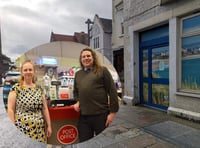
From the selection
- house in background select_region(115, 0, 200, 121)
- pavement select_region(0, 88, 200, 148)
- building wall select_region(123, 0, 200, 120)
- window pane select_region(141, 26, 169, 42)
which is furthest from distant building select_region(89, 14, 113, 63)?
window pane select_region(141, 26, 169, 42)

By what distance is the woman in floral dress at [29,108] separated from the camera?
3.31 ft

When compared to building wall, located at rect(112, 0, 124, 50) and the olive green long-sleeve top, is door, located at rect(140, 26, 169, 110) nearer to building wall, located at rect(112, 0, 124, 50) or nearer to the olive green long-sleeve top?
building wall, located at rect(112, 0, 124, 50)

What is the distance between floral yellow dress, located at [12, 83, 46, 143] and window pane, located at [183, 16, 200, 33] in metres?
4.19

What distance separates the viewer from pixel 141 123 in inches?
159

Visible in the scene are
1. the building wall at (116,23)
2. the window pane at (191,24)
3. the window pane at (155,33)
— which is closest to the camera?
the building wall at (116,23)

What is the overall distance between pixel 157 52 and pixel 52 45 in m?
4.58

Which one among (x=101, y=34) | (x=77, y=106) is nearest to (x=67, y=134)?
(x=77, y=106)

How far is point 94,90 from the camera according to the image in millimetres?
966

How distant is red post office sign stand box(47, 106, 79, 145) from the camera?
997 millimetres

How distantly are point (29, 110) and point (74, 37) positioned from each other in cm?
50

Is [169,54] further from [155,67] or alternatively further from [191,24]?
[191,24]

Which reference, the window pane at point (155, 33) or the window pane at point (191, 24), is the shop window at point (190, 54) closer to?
the window pane at point (191, 24)

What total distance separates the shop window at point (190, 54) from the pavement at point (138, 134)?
0.89 metres

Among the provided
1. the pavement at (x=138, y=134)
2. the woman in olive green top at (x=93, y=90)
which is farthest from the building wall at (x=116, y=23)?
the pavement at (x=138, y=134)
